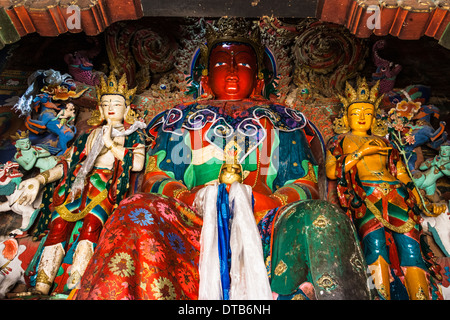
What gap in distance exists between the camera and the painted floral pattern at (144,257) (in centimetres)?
227

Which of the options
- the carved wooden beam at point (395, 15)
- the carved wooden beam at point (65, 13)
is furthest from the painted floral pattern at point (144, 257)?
the carved wooden beam at point (395, 15)

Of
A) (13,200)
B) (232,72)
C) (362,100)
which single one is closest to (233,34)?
(232,72)

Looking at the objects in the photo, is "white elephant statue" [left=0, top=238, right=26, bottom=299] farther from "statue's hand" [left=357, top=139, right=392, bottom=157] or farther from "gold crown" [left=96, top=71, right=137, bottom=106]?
"statue's hand" [left=357, top=139, right=392, bottom=157]

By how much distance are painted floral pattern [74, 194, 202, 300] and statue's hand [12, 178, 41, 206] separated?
4.82 feet

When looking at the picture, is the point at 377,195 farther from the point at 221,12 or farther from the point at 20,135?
the point at 20,135

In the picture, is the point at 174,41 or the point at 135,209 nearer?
the point at 135,209

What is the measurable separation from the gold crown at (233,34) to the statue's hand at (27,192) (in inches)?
78.3

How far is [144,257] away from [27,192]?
187 cm

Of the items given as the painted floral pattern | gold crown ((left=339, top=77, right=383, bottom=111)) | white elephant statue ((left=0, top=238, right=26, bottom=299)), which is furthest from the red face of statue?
white elephant statue ((left=0, top=238, right=26, bottom=299))

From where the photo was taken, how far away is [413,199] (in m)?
3.68

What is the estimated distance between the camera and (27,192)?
3.86 m

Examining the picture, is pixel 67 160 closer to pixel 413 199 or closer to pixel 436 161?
pixel 413 199

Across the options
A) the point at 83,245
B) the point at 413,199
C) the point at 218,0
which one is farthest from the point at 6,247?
the point at 413,199

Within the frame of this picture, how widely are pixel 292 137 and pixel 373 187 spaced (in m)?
0.84
